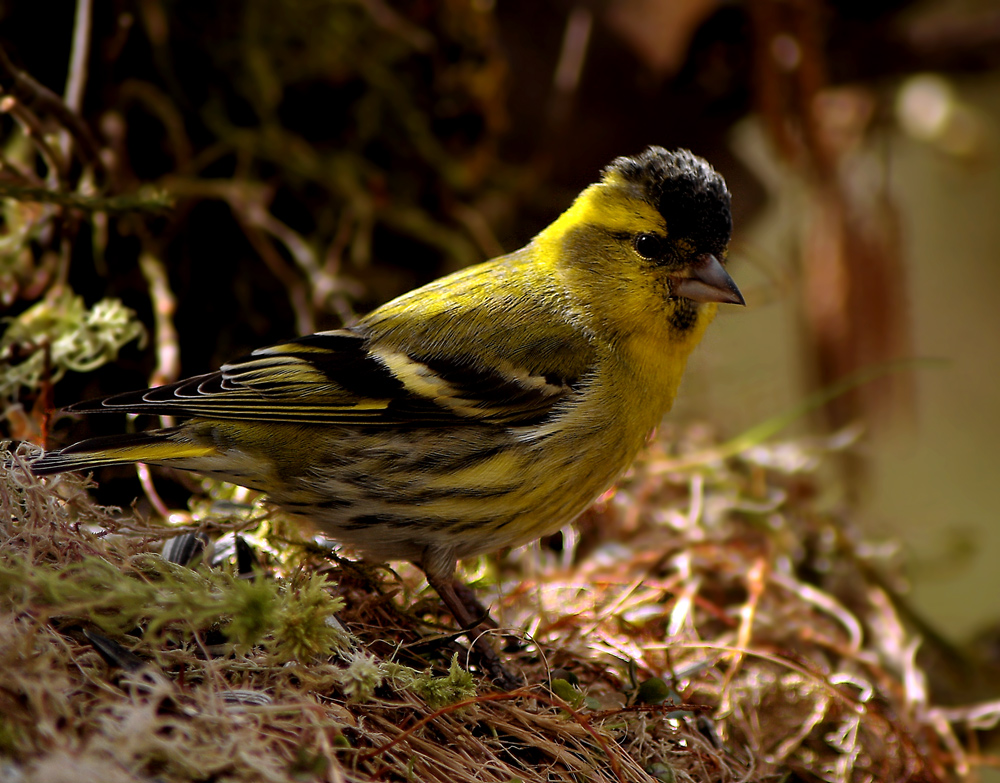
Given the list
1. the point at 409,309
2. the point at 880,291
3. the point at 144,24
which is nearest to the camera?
the point at 409,309

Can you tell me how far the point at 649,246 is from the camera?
2.06 metres

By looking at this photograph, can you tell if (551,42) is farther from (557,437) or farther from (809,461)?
(557,437)

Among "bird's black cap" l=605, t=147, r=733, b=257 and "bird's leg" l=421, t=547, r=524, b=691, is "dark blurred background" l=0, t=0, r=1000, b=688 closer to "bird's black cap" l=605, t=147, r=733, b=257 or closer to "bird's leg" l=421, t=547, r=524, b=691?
"bird's black cap" l=605, t=147, r=733, b=257

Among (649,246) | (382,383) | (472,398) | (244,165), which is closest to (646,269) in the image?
(649,246)

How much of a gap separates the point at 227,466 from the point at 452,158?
1696mm

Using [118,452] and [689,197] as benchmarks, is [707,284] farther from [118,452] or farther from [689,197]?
[118,452]

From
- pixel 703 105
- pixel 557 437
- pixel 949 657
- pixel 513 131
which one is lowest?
pixel 949 657

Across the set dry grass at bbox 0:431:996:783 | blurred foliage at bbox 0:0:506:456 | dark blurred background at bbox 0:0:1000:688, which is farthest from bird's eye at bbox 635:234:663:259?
blurred foliage at bbox 0:0:506:456

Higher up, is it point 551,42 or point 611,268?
point 551,42

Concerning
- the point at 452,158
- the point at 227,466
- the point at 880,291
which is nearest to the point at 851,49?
the point at 880,291

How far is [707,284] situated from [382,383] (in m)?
0.75

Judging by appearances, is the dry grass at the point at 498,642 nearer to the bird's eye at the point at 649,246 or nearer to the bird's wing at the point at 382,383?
the bird's wing at the point at 382,383

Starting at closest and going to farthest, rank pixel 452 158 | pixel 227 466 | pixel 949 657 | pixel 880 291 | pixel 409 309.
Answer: pixel 227 466 < pixel 409 309 < pixel 949 657 < pixel 452 158 < pixel 880 291

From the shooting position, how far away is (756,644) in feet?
6.93
